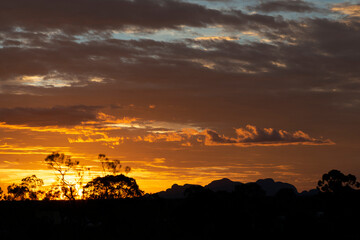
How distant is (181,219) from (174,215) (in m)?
1.94

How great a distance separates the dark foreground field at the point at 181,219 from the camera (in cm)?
6475

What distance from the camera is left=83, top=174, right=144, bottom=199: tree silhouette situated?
9744 cm

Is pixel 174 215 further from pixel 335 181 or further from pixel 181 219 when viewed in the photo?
pixel 335 181

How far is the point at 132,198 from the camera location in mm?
96625

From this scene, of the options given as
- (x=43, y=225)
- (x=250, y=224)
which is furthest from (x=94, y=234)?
(x=250, y=224)

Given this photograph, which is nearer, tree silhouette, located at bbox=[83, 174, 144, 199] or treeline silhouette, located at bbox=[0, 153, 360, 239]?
treeline silhouette, located at bbox=[0, 153, 360, 239]

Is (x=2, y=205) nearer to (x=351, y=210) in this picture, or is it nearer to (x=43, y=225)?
(x=43, y=225)

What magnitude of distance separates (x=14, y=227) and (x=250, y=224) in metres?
34.9

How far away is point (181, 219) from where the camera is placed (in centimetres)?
6638

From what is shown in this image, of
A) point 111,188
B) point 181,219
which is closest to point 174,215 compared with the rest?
point 181,219

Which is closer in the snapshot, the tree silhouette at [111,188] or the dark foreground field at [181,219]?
the dark foreground field at [181,219]

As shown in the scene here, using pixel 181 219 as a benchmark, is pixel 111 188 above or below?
above

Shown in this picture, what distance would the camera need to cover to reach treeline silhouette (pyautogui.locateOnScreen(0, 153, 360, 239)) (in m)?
64.9

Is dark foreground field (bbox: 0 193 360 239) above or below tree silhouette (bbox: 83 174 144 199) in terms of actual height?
below
